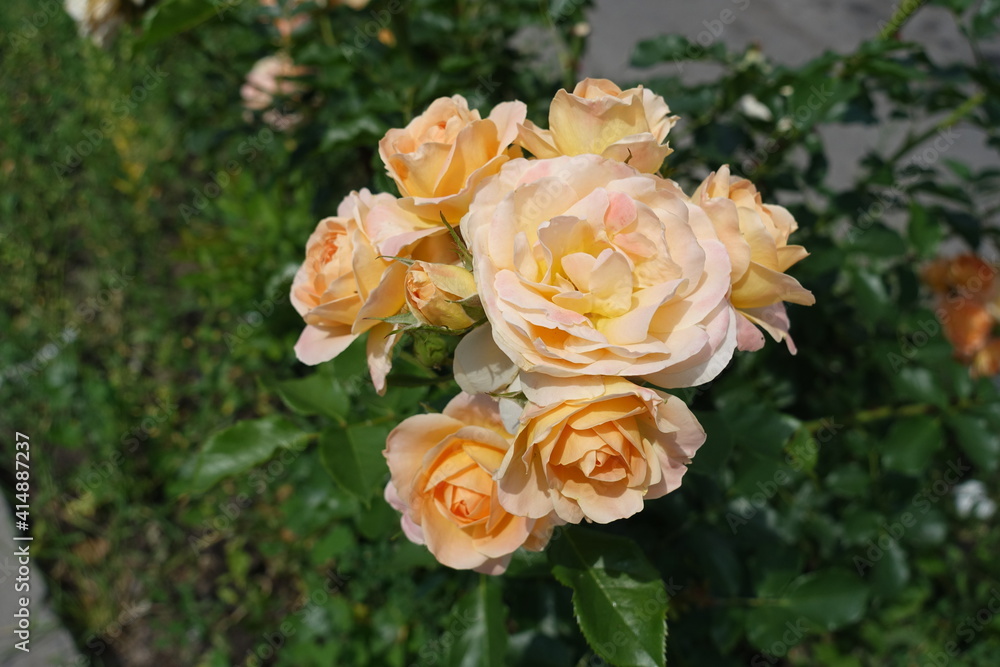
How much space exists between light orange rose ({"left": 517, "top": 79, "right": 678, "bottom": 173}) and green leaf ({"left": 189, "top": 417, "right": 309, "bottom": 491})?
62 centimetres

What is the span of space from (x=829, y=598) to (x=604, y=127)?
40.4 inches

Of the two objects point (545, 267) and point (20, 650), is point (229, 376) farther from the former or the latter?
point (545, 267)

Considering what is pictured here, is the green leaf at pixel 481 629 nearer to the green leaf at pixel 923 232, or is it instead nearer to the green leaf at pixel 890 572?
the green leaf at pixel 890 572

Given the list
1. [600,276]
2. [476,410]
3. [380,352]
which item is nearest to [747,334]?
[600,276]

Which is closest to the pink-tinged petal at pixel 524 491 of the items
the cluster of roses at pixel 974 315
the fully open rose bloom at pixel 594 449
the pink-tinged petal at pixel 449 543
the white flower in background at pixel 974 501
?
the fully open rose bloom at pixel 594 449

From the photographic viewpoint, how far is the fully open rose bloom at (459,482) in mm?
711

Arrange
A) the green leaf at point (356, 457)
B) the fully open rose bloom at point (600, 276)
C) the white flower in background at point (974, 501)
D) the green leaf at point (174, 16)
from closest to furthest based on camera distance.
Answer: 1. the fully open rose bloom at point (600, 276)
2. the green leaf at point (356, 457)
3. the green leaf at point (174, 16)
4. the white flower in background at point (974, 501)

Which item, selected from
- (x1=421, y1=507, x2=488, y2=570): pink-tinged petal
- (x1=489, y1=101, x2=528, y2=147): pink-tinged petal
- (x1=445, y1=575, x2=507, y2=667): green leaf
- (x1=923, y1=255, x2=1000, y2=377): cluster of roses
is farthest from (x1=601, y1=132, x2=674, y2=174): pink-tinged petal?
(x1=923, y1=255, x2=1000, y2=377): cluster of roses

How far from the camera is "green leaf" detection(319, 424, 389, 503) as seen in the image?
Answer: 910 mm

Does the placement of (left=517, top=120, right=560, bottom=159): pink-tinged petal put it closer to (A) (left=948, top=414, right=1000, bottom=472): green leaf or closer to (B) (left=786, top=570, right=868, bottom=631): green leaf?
(B) (left=786, top=570, right=868, bottom=631): green leaf

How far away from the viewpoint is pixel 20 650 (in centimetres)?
181

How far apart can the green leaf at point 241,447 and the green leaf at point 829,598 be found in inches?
37.5

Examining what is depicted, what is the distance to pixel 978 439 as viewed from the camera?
1.31 metres

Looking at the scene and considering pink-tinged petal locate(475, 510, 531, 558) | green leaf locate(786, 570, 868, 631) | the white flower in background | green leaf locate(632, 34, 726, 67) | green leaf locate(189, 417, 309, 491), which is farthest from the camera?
the white flower in background
